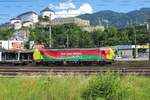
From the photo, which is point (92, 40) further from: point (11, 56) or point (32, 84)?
point (32, 84)

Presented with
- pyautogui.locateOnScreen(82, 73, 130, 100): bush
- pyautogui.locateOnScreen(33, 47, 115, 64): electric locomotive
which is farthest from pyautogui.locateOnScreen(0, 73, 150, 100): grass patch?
pyautogui.locateOnScreen(33, 47, 115, 64): electric locomotive

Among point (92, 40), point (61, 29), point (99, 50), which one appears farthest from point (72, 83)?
point (61, 29)

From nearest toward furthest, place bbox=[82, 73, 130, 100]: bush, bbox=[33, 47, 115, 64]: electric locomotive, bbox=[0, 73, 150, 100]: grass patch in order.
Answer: bbox=[82, 73, 130, 100]: bush < bbox=[0, 73, 150, 100]: grass patch < bbox=[33, 47, 115, 64]: electric locomotive

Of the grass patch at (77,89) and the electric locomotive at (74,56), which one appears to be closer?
the grass patch at (77,89)

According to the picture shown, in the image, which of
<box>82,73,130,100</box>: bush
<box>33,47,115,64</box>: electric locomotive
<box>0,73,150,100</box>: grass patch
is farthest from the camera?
<box>33,47,115,64</box>: electric locomotive

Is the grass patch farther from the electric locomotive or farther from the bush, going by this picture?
the electric locomotive

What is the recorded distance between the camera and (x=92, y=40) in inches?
5010

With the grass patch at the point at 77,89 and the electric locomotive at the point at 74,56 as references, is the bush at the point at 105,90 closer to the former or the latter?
the grass patch at the point at 77,89

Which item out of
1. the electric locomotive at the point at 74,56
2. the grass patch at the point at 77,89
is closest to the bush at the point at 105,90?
the grass patch at the point at 77,89

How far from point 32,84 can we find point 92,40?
112 m

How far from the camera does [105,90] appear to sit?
43.5ft

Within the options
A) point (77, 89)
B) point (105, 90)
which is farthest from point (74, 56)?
point (105, 90)

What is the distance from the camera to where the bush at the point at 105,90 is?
13.2 m

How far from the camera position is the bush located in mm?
13195
